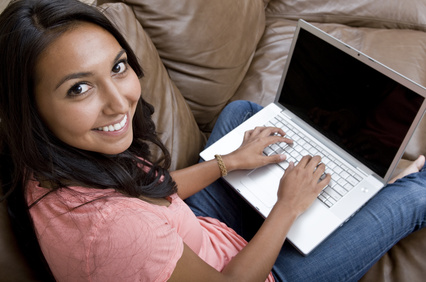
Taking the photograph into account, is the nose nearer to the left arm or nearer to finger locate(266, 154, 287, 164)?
the left arm

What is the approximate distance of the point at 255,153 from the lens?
1.08m

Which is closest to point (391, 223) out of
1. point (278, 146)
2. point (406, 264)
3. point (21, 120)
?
point (406, 264)

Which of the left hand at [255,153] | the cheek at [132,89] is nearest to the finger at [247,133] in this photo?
the left hand at [255,153]

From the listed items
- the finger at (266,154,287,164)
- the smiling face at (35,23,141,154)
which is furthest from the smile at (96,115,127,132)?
A: the finger at (266,154,287,164)

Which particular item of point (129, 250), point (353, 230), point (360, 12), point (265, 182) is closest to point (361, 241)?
point (353, 230)

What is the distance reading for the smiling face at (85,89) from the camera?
0.61 metres

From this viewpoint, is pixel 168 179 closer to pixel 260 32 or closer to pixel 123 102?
pixel 123 102

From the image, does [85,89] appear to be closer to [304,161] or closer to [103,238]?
[103,238]

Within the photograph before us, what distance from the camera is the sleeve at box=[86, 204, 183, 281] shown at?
2.04 ft

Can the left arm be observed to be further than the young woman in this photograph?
Yes

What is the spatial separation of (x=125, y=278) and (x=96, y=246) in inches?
3.0

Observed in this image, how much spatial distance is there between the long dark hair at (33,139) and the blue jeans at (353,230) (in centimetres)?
32

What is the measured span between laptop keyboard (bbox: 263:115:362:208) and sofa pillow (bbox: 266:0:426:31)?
74cm

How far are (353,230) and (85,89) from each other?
2.39 ft
